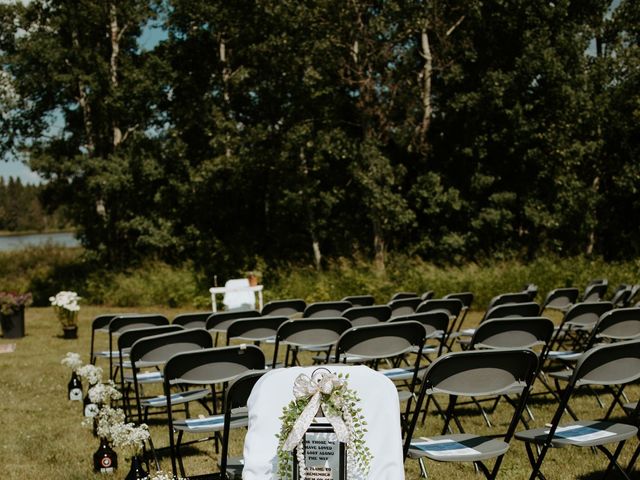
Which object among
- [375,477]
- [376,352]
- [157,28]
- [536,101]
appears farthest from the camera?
[157,28]

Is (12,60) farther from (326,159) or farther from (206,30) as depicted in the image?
(326,159)

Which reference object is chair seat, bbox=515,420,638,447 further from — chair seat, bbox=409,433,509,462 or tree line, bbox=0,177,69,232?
tree line, bbox=0,177,69,232

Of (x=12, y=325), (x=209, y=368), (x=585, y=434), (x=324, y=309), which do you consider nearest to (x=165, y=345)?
(x=209, y=368)

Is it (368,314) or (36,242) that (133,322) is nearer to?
(368,314)

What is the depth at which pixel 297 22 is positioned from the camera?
18656 mm

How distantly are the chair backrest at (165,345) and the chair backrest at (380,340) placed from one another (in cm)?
98

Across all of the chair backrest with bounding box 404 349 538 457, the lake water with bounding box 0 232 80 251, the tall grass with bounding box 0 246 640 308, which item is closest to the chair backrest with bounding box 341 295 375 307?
the chair backrest with bounding box 404 349 538 457

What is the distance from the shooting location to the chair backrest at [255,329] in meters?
5.54

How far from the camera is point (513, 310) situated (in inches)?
235

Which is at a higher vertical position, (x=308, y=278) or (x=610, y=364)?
(x=610, y=364)

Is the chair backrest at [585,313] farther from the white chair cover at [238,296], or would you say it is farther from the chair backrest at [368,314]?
the white chair cover at [238,296]

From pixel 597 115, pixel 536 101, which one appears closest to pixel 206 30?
pixel 536 101

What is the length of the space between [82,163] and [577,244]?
1564 cm

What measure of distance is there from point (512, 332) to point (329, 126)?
15.2m
